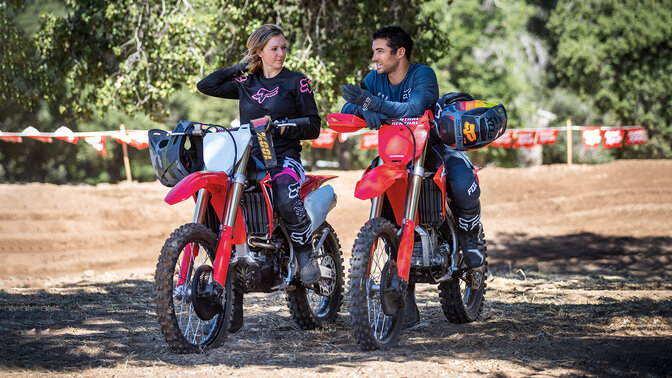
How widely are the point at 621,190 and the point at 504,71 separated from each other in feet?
66.1

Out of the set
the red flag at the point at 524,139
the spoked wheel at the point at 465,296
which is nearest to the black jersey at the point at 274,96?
the spoked wheel at the point at 465,296

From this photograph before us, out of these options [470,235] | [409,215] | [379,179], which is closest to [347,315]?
[470,235]

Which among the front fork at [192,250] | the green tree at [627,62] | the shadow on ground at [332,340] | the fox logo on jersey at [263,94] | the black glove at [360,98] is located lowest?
the shadow on ground at [332,340]

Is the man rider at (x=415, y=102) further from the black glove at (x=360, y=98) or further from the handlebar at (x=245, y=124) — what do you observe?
the handlebar at (x=245, y=124)

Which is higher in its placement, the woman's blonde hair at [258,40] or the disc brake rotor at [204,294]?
the woman's blonde hair at [258,40]

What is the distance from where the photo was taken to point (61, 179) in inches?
1860

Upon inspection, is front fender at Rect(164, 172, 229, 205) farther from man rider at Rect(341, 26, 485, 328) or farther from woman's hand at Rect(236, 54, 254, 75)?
man rider at Rect(341, 26, 485, 328)

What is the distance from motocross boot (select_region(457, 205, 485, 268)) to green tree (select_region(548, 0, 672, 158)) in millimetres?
32135

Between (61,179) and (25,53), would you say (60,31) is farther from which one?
(61,179)

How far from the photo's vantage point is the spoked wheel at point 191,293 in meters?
4.82

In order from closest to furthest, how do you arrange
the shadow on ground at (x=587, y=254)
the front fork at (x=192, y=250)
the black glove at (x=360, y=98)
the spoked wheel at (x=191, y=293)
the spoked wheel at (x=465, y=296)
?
the spoked wheel at (x=191, y=293) → the front fork at (x=192, y=250) → the black glove at (x=360, y=98) → the spoked wheel at (x=465, y=296) → the shadow on ground at (x=587, y=254)

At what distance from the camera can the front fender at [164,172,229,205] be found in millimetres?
4855

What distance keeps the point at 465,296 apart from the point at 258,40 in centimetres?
270

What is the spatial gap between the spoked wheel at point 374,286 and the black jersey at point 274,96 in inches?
36.6
